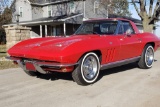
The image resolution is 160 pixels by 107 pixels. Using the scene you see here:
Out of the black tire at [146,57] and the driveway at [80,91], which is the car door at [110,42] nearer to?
the driveway at [80,91]

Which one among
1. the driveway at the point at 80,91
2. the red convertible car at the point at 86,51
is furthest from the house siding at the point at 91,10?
the driveway at the point at 80,91

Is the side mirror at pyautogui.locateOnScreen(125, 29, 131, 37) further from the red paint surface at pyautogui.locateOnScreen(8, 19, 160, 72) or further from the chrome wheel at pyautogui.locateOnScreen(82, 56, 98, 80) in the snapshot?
the chrome wheel at pyautogui.locateOnScreen(82, 56, 98, 80)

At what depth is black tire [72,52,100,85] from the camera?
536 cm

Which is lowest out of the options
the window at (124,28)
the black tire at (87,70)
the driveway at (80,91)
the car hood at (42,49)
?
the driveway at (80,91)

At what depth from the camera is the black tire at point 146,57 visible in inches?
298

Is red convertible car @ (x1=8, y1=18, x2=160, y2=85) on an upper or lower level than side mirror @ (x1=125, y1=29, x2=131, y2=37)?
lower

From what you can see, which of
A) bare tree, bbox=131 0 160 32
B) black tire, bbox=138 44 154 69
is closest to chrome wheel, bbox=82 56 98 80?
black tire, bbox=138 44 154 69

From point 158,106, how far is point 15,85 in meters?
3.27

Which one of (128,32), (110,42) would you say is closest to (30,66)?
(110,42)

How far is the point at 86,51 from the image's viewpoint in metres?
5.34

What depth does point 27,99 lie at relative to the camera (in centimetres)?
460

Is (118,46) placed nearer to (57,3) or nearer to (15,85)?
(15,85)

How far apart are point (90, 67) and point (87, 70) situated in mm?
135

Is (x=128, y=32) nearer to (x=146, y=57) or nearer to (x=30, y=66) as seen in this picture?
(x=146, y=57)
